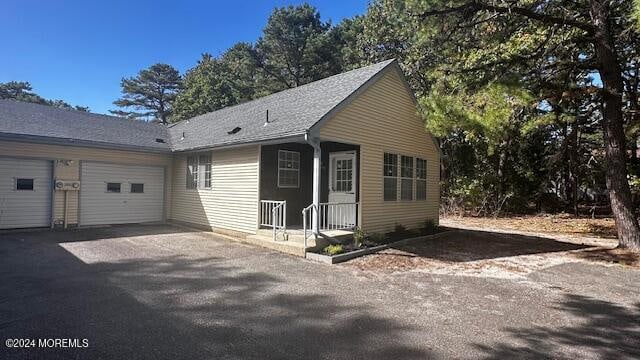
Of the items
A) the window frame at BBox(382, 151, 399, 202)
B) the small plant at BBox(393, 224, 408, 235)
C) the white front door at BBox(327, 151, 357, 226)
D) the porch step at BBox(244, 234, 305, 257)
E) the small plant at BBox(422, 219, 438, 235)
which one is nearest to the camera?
the porch step at BBox(244, 234, 305, 257)

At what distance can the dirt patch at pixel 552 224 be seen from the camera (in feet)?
44.0

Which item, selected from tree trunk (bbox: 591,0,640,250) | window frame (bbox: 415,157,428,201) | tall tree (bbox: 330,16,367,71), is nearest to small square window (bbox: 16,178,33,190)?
window frame (bbox: 415,157,428,201)

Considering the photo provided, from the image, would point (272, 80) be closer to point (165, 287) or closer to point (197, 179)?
point (197, 179)

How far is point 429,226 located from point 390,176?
3042 mm

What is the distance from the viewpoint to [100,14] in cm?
1399

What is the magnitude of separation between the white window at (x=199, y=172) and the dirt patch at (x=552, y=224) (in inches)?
402

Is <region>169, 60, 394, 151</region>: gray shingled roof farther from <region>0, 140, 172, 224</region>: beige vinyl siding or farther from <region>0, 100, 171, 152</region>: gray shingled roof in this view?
<region>0, 140, 172, 224</region>: beige vinyl siding

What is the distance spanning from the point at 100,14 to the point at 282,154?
32.4 feet

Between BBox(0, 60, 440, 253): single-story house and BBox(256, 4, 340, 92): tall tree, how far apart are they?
61.9ft

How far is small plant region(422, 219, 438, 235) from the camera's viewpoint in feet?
39.3

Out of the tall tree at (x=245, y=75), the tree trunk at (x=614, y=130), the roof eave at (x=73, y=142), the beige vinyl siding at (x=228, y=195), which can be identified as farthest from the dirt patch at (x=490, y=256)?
the tall tree at (x=245, y=75)

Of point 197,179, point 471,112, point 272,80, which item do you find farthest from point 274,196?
point 272,80

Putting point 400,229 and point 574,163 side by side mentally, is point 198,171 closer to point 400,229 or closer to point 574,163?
point 400,229

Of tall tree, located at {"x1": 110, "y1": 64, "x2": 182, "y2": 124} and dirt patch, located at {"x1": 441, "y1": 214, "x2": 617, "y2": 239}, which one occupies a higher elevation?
tall tree, located at {"x1": 110, "y1": 64, "x2": 182, "y2": 124}
